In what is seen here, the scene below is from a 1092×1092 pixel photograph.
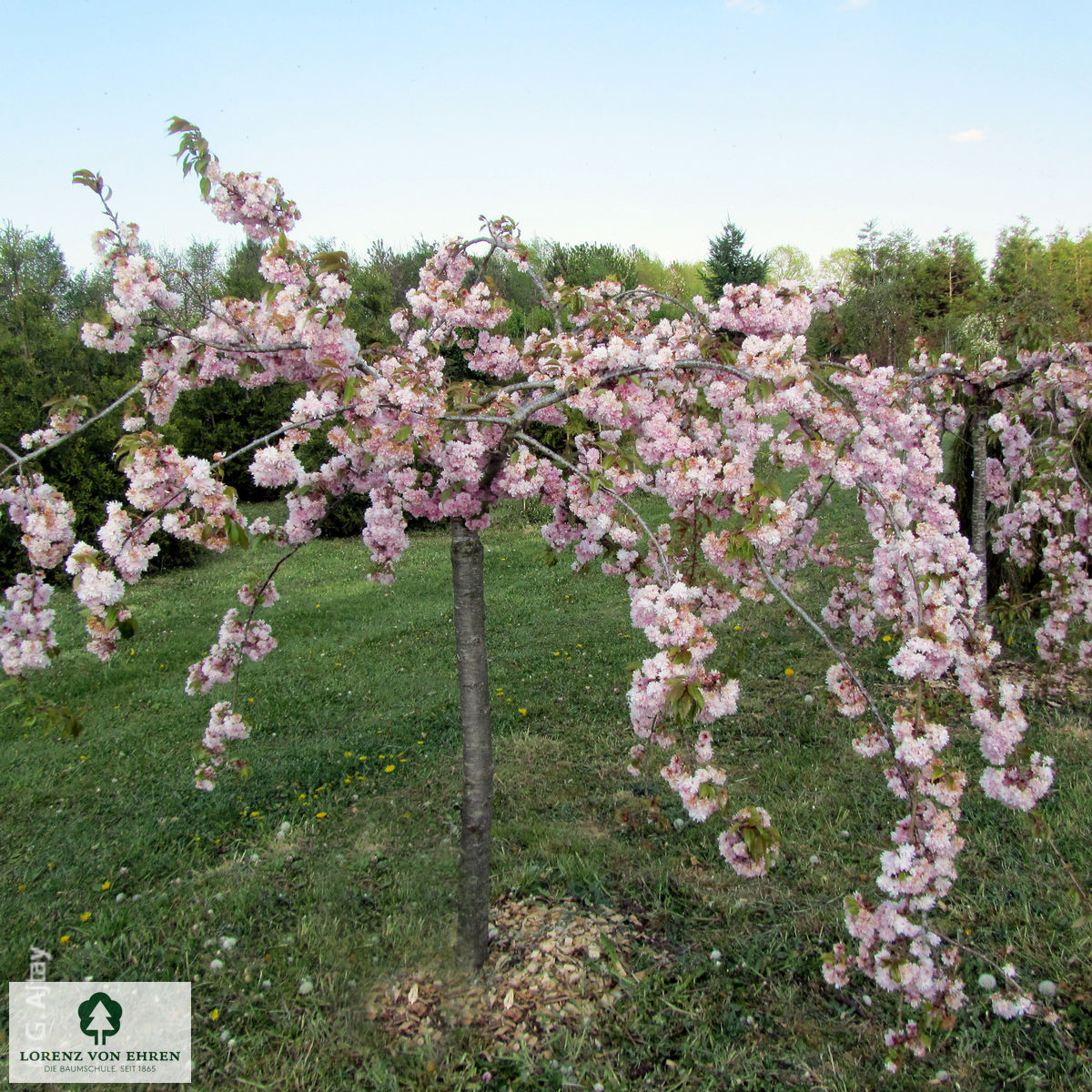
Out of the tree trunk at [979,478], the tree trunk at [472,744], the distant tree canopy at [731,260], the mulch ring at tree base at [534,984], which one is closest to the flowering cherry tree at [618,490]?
the tree trunk at [472,744]

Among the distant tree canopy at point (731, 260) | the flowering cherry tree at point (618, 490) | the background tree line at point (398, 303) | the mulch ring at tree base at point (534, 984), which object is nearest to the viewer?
the flowering cherry tree at point (618, 490)

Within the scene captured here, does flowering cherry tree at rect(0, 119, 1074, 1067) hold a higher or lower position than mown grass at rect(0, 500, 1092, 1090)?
higher

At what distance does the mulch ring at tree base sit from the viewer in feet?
7.97

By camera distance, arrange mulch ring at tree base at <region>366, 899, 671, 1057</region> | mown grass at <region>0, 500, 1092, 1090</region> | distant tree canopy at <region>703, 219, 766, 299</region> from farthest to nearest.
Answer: distant tree canopy at <region>703, 219, 766, 299</region> → mulch ring at tree base at <region>366, 899, 671, 1057</region> → mown grass at <region>0, 500, 1092, 1090</region>

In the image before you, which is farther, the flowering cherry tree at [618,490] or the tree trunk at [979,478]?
the tree trunk at [979,478]

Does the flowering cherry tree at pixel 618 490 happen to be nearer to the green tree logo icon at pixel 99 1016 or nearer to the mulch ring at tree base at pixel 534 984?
the mulch ring at tree base at pixel 534 984

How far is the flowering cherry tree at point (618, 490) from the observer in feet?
6.11

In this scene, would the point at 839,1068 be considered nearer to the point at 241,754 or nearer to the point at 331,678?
the point at 241,754

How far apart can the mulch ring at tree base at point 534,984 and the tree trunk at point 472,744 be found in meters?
0.13

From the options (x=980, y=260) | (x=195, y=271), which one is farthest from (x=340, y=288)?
(x=980, y=260)

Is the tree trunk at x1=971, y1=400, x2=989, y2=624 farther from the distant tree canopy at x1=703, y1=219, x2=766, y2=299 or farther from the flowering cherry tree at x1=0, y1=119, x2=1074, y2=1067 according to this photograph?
the distant tree canopy at x1=703, y1=219, x2=766, y2=299

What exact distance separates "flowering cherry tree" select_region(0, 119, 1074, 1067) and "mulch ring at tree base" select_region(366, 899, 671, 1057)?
5.8 inches

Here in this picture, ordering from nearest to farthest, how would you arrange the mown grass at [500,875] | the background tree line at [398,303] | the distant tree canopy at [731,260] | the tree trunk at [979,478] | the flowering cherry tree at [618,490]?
the flowering cherry tree at [618,490], the mown grass at [500,875], the tree trunk at [979,478], the background tree line at [398,303], the distant tree canopy at [731,260]

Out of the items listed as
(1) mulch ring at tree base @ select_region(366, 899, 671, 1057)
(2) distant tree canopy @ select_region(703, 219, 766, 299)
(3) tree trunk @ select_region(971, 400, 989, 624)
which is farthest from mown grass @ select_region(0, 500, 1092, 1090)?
(2) distant tree canopy @ select_region(703, 219, 766, 299)
